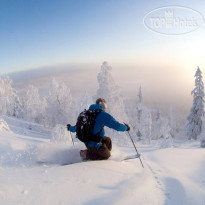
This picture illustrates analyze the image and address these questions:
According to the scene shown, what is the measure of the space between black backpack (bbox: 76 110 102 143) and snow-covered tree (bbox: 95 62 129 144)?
15.6 metres

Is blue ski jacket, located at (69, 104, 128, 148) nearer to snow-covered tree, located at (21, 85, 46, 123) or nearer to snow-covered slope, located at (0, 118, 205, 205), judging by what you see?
snow-covered slope, located at (0, 118, 205, 205)

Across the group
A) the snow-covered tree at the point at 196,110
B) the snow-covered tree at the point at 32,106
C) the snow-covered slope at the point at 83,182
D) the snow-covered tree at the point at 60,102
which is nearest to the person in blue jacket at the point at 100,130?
the snow-covered slope at the point at 83,182

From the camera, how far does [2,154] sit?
12.9ft

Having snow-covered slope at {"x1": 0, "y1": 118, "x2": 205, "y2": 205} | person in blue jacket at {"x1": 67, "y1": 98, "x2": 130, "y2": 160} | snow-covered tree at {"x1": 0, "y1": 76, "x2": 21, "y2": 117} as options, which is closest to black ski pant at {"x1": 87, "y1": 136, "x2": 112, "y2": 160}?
person in blue jacket at {"x1": 67, "y1": 98, "x2": 130, "y2": 160}

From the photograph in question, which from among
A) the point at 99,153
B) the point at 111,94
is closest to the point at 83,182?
the point at 99,153

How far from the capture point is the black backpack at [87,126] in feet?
12.6

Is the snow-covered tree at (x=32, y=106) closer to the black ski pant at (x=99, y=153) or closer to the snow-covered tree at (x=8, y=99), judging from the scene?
the snow-covered tree at (x=8, y=99)

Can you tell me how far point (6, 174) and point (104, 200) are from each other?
193cm

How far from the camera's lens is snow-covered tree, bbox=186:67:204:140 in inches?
998

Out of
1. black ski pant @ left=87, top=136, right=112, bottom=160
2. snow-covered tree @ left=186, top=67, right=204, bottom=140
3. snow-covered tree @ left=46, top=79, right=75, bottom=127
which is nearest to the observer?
black ski pant @ left=87, top=136, right=112, bottom=160

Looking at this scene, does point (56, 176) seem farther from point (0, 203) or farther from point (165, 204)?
point (165, 204)

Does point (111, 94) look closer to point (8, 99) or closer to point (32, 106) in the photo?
point (32, 106)

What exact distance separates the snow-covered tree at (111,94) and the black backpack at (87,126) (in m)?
15.6

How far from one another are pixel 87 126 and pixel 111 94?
53.2 ft
